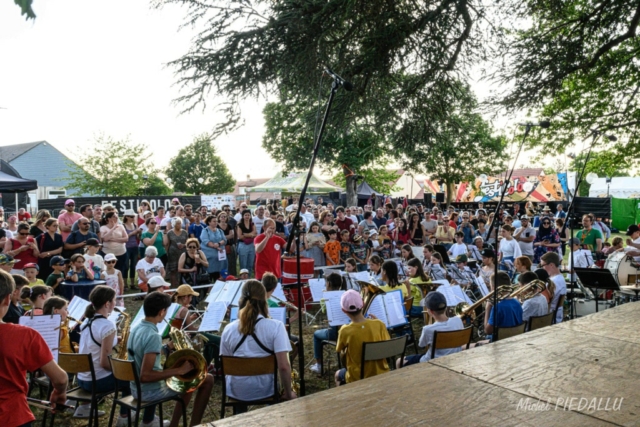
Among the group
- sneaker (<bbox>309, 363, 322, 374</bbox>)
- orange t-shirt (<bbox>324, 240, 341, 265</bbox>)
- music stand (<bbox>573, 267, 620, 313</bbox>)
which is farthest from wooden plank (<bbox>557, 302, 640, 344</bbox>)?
Result: orange t-shirt (<bbox>324, 240, 341, 265</bbox>)

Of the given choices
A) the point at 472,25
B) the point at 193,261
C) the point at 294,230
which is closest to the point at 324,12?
the point at 472,25

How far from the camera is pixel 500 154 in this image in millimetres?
43375

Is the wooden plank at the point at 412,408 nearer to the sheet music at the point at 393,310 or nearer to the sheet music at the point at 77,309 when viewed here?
the sheet music at the point at 393,310

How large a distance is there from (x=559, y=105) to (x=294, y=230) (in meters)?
12.3

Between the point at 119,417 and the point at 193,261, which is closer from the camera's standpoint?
the point at 119,417

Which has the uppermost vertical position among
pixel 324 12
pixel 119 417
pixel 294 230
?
pixel 324 12

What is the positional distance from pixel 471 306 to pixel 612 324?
3.13 metres

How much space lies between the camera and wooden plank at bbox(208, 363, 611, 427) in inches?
80.6

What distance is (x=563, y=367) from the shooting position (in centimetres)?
266

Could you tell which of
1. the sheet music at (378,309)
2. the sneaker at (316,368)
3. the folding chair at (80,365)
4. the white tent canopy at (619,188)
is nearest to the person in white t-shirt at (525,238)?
the sheet music at (378,309)

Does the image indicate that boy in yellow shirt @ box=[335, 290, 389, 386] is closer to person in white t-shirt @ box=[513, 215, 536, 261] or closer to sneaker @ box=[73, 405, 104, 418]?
sneaker @ box=[73, 405, 104, 418]

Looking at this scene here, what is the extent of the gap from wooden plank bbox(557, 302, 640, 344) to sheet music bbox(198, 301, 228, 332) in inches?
145

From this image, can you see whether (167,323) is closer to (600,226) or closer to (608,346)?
(608,346)

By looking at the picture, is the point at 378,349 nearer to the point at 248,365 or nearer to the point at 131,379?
the point at 248,365
